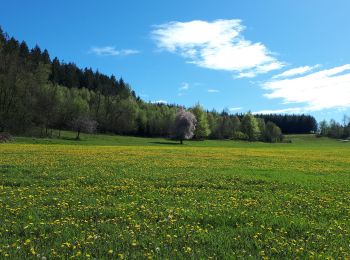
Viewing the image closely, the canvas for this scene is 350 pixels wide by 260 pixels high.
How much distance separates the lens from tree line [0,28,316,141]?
9419 centimetres

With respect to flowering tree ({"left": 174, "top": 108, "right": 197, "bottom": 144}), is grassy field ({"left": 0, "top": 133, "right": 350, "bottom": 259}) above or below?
below

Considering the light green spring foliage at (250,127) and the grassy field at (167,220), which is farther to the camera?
the light green spring foliage at (250,127)

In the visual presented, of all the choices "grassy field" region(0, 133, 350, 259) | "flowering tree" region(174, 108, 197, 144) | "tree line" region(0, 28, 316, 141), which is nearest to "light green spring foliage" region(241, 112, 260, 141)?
"tree line" region(0, 28, 316, 141)

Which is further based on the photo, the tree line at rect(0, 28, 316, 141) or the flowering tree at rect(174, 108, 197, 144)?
the flowering tree at rect(174, 108, 197, 144)

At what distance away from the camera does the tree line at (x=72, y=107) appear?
94188mm

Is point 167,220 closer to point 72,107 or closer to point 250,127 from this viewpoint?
point 72,107

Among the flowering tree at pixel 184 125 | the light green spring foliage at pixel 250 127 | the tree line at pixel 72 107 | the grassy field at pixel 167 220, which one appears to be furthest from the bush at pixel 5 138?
the light green spring foliage at pixel 250 127

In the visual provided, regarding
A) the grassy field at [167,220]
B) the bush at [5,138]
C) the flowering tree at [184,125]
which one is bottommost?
the grassy field at [167,220]

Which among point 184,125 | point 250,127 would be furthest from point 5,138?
point 250,127

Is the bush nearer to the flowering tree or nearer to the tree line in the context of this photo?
the tree line

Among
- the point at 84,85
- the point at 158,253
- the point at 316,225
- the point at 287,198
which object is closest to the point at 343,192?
the point at 287,198

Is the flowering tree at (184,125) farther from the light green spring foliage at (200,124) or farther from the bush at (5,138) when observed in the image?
the bush at (5,138)

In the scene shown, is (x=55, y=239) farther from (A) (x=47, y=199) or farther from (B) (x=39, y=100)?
(B) (x=39, y=100)

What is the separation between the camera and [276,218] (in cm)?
1248
